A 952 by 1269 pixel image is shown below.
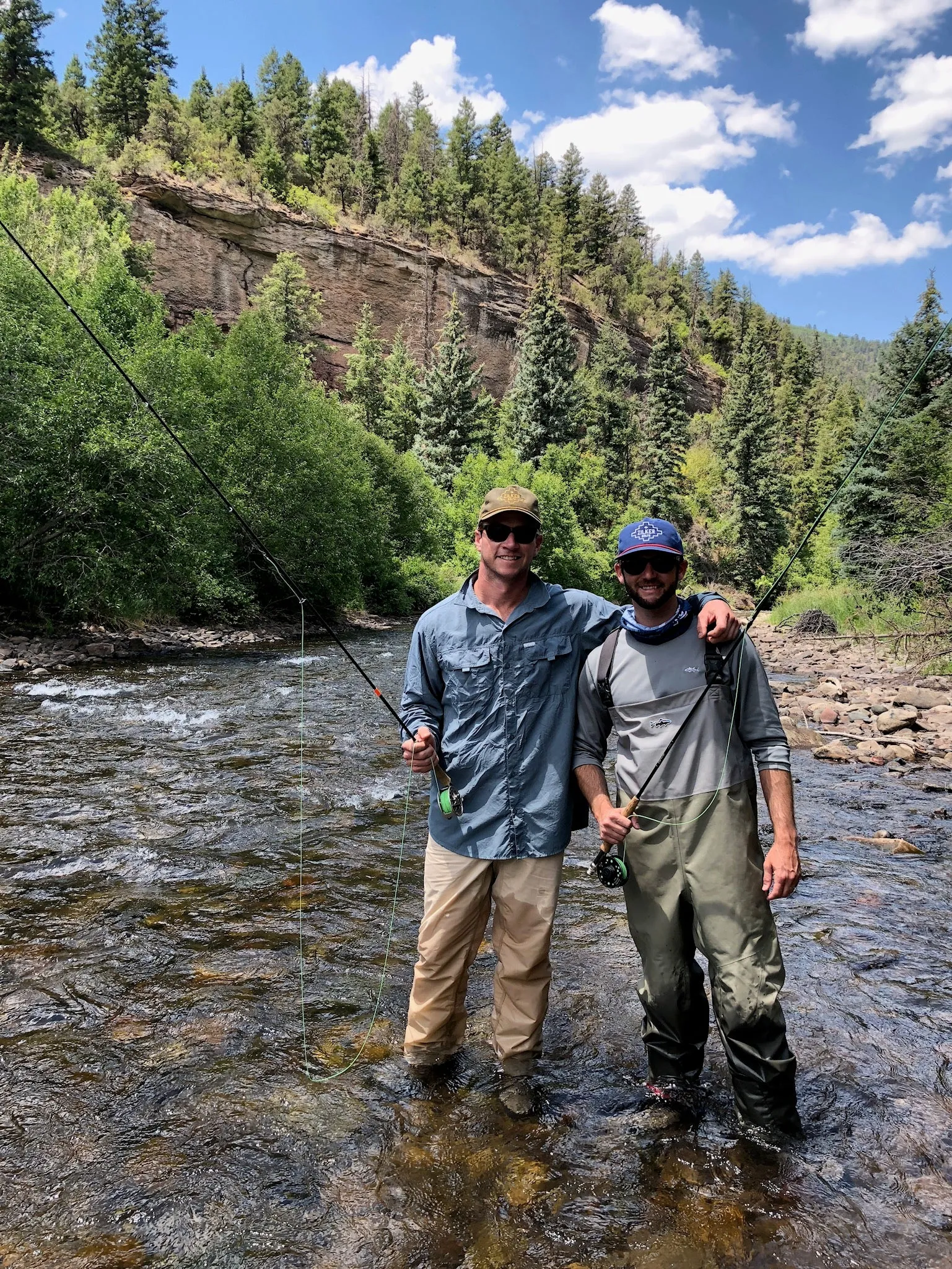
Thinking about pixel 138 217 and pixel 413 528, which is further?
pixel 138 217

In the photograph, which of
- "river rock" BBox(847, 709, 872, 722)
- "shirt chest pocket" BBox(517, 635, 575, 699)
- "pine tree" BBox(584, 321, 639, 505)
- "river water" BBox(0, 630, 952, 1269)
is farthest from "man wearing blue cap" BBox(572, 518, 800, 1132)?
"pine tree" BBox(584, 321, 639, 505)

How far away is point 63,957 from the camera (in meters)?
4.87

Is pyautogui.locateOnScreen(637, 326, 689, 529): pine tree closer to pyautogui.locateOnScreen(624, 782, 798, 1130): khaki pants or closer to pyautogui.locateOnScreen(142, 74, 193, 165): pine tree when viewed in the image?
pyautogui.locateOnScreen(142, 74, 193, 165): pine tree

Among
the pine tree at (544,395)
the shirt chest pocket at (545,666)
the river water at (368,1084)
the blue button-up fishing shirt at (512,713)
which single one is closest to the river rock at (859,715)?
the river water at (368,1084)

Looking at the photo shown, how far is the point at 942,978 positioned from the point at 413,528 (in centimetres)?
3587

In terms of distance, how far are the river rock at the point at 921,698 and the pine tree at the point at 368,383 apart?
4492cm

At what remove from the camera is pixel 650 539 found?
3211 mm

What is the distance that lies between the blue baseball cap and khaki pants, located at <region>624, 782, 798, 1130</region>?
97 cm

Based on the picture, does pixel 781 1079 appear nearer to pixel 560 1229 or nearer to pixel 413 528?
pixel 560 1229

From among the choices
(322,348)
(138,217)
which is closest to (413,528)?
(322,348)

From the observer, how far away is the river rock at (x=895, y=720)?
13.0m

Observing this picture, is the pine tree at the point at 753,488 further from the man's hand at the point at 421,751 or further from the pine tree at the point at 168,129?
the man's hand at the point at 421,751

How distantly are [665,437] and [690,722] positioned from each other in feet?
183

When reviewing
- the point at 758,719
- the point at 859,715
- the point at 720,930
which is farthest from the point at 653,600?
the point at 859,715
